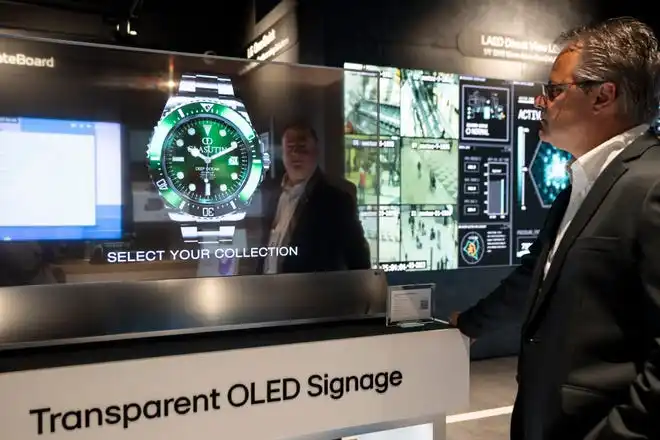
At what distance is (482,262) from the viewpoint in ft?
15.2

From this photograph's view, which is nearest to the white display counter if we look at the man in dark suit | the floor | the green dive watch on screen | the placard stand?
the placard stand

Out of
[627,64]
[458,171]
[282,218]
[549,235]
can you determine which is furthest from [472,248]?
[627,64]

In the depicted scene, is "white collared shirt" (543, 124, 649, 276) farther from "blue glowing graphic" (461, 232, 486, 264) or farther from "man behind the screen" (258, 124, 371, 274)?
"blue glowing graphic" (461, 232, 486, 264)

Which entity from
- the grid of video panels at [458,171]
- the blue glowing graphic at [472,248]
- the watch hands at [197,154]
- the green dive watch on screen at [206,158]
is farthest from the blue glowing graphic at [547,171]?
the watch hands at [197,154]

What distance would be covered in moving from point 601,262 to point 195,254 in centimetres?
111

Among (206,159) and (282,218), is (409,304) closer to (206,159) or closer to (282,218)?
(282,218)

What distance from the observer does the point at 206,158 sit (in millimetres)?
1880

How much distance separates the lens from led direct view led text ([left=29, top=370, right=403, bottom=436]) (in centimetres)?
145

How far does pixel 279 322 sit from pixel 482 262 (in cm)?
295

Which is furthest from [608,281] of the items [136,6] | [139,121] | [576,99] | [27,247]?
[136,6]

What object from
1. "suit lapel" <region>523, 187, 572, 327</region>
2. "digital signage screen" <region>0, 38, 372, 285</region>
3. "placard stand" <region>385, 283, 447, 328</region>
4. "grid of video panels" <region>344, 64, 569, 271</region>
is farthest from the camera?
"grid of video panels" <region>344, 64, 569, 271</region>

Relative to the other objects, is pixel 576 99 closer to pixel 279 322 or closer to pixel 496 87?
pixel 279 322

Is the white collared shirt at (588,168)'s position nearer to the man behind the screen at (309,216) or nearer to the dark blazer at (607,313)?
the dark blazer at (607,313)

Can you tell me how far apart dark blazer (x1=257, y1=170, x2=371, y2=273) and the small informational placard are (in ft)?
0.67
